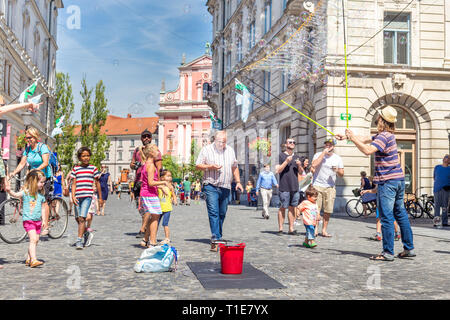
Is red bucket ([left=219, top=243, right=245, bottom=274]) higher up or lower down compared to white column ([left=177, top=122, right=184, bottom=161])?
lower down

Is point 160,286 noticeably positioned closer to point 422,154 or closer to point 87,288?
point 87,288

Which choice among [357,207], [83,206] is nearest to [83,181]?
[83,206]

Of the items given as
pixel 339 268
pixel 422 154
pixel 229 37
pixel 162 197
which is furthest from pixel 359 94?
pixel 229 37

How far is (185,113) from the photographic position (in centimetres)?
7244

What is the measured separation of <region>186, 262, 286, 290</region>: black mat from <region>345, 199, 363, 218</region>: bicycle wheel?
39.7 feet

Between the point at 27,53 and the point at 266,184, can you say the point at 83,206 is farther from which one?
the point at 27,53

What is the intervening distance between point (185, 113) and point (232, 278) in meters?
68.0

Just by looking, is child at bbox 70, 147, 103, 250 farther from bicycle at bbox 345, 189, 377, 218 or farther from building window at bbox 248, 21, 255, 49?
building window at bbox 248, 21, 255, 49

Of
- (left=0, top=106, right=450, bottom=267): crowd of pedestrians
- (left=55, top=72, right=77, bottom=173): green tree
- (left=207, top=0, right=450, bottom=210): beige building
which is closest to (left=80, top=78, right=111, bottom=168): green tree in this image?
(left=55, top=72, right=77, bottom=173): green tree

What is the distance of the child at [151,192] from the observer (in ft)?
24.7

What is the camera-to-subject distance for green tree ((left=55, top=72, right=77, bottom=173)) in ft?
116

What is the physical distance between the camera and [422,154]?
63.9 feet

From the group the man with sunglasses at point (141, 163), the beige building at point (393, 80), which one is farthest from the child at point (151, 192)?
the beige building at point (393, 80)
